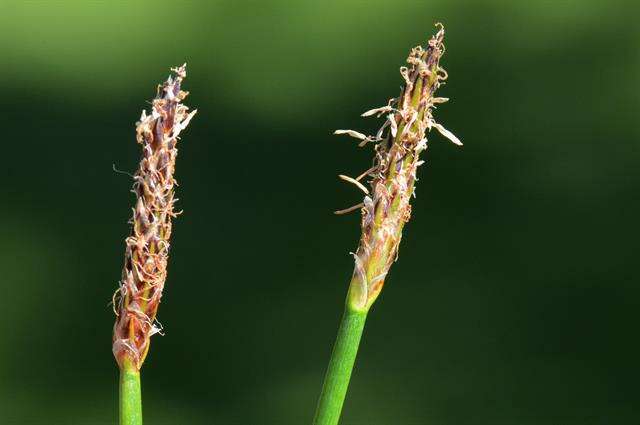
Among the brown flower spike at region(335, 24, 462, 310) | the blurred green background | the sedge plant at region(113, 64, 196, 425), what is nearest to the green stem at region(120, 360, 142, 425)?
the sedge plant at region(113, 64, 196, 425)

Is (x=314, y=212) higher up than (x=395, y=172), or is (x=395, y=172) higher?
(x=314, y=212)

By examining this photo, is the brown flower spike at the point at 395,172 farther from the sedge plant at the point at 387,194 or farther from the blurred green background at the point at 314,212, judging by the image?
the blurred green background at the point at 314,212

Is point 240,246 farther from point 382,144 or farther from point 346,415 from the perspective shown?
point 382,144

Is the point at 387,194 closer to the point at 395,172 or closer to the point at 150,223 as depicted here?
the point at 395,172

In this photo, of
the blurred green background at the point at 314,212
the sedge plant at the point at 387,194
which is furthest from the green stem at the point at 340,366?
the blurred green background at the point at 314,212

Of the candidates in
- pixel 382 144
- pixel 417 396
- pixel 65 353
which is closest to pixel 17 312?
pixel 65 353

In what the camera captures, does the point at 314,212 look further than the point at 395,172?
Yes

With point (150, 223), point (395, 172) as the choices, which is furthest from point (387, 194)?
point (150, 223)

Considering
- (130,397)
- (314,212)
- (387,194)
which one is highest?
(314,212)
